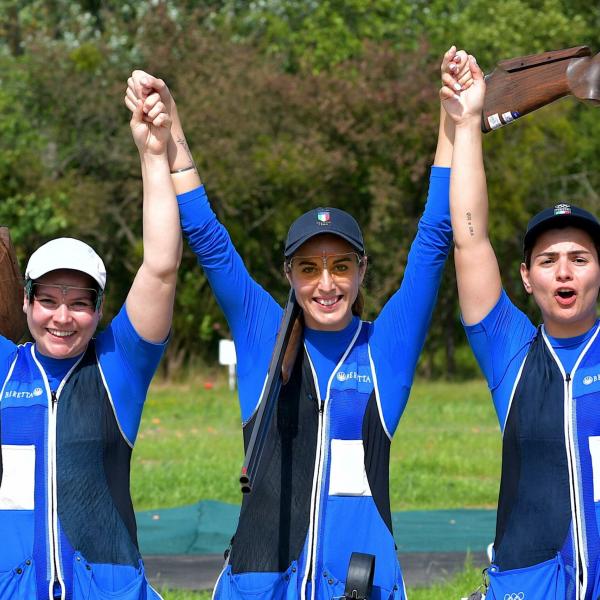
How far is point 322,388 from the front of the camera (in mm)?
3980

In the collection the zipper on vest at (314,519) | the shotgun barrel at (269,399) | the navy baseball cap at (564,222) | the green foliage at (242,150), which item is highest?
the green foliage at (242,150)

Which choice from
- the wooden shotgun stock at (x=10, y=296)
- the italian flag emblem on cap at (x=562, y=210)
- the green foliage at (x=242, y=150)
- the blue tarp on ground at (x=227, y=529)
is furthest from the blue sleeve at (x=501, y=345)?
the green foliage at (x=242, y=150)

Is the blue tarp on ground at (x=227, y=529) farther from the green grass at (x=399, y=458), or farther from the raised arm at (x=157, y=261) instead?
the raised arm at (x=157, y=261)

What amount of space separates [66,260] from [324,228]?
812 mm

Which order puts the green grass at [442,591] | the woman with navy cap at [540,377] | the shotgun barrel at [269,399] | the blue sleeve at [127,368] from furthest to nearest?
the green grass at [442,591], the blue sleeve at [127,368], the woman with navy cap at [540,377], the shotgun barrel at [269,399]

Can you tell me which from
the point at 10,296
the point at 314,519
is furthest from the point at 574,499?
the point at 10,296

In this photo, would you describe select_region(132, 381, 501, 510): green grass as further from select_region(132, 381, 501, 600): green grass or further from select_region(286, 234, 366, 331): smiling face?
select_region(286, 234, 366, 331): smiling face

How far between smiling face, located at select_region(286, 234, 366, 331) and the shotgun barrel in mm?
55

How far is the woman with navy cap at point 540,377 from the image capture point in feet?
12.1

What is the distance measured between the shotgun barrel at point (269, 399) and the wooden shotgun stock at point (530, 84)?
892 mm

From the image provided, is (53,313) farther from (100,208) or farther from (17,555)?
(100,208)

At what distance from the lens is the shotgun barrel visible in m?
3.59

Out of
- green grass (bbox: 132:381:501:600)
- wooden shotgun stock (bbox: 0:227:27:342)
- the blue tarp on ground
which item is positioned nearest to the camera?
wooden shotgun stock (bbox: 0:227:27:342)

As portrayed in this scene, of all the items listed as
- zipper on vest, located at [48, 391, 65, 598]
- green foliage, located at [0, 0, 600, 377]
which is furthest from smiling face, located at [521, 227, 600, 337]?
green foliage, located at [0, 0, 600, 377]
